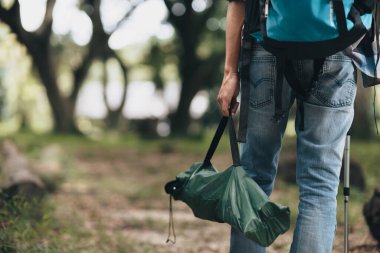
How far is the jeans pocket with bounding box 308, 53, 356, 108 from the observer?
7.55ft

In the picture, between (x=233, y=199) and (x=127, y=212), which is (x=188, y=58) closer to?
(x=127, y=212)

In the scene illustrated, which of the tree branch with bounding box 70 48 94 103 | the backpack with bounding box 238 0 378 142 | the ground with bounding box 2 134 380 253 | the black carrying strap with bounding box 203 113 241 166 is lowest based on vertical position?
the tree branch with bounding box 70 48 94 103

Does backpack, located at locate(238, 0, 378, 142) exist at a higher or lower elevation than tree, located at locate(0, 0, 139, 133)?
higher

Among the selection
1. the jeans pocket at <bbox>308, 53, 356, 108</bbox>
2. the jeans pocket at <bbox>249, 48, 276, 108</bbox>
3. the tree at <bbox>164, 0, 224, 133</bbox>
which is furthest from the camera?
the tree at <bbox>164, 0, 224, 133</bbox>

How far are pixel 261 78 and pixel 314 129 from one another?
30 cm

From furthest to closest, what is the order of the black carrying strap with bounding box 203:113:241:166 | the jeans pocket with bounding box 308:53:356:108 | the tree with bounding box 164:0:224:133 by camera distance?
the tree with bounding box 164:0:224:133 < the black carrying strap with bounding box 203:113:241:166 < the jeans pocket with bounding box 308:53:356:108


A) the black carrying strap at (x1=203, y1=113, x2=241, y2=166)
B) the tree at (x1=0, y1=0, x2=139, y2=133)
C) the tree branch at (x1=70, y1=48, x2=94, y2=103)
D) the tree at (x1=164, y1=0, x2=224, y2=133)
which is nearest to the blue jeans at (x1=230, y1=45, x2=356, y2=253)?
the black carrying strap at (x1=203, y1=113, x2=241, y2=166)

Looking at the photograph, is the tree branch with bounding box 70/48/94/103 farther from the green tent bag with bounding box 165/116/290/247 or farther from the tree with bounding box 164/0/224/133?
the green tent bag with bounding box 165/116/290/247

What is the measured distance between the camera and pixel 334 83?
7.57 ft

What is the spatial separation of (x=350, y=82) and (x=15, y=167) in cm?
522

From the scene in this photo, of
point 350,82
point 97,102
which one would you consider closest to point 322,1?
point 350,82

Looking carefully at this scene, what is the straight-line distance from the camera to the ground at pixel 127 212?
4.84 metres

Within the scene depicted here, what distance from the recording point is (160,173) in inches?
410

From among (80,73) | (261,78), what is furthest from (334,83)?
(80,73)
